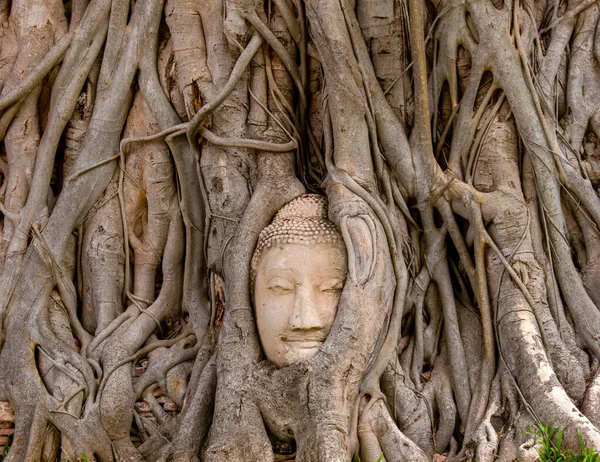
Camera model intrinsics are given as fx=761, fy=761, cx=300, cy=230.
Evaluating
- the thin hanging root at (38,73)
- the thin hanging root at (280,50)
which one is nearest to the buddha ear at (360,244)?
the thin hanging root at (280,50)

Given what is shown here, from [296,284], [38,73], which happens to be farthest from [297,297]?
[38,73]

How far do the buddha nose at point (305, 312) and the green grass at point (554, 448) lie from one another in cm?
104

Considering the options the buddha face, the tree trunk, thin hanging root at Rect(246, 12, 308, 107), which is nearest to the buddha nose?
the buddha face

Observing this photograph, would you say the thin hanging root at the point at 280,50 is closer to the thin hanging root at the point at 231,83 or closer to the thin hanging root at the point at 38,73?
the thin hanging root at the point at 231,83

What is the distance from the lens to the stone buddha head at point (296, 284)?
3494mm

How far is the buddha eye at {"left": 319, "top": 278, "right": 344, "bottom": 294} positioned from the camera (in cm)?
358

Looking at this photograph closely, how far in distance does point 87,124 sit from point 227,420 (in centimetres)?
210

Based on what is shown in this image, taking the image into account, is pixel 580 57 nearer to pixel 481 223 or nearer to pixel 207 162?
pixel 481 223

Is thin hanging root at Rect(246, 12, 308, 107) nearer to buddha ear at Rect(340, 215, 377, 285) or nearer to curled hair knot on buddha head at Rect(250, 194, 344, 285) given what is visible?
curled hair knot on buddha head at Rect(250, 194, 344, 285)

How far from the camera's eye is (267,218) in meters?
3.88

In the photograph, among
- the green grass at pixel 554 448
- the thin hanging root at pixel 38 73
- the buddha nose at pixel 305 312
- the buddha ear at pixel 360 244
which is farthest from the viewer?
the thin hanging root at pixel 38 73

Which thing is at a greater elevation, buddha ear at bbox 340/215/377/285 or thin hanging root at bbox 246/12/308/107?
thin hanging root at bbox 246/12/308/107

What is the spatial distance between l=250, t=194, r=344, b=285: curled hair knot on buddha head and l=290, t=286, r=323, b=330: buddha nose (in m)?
0.25

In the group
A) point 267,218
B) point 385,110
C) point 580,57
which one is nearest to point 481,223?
point 385,110
